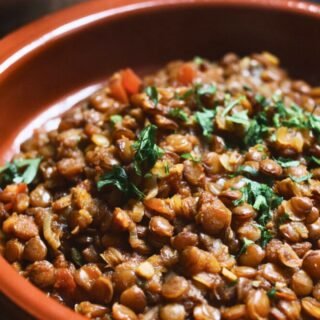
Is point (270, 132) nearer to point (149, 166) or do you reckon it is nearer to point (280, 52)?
point (149, 166)

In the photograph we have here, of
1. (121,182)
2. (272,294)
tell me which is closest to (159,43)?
(121,182)

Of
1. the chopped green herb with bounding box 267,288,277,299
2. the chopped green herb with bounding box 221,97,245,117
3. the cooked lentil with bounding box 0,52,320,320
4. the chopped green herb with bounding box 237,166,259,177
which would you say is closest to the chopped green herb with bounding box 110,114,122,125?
the cooked lentil with bounding box 0,52,320,320

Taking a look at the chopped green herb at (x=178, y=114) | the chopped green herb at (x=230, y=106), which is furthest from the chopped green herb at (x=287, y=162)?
the chopped green herb at (x=178, y=114)

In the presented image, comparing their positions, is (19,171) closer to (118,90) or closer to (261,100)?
(118,90)

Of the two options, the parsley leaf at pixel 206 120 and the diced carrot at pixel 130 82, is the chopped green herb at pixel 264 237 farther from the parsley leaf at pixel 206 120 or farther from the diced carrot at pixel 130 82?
the diced carrot at pixel 130 82

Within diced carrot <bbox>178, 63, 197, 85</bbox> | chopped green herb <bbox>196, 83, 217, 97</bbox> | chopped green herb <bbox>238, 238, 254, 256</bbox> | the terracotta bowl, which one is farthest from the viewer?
diced carrot <bbox>178, 63, 197, 85</bbox>

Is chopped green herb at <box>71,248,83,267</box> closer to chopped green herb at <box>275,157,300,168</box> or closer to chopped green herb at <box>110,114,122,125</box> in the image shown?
chopped green herb at <box>110,114,122,125</box>
